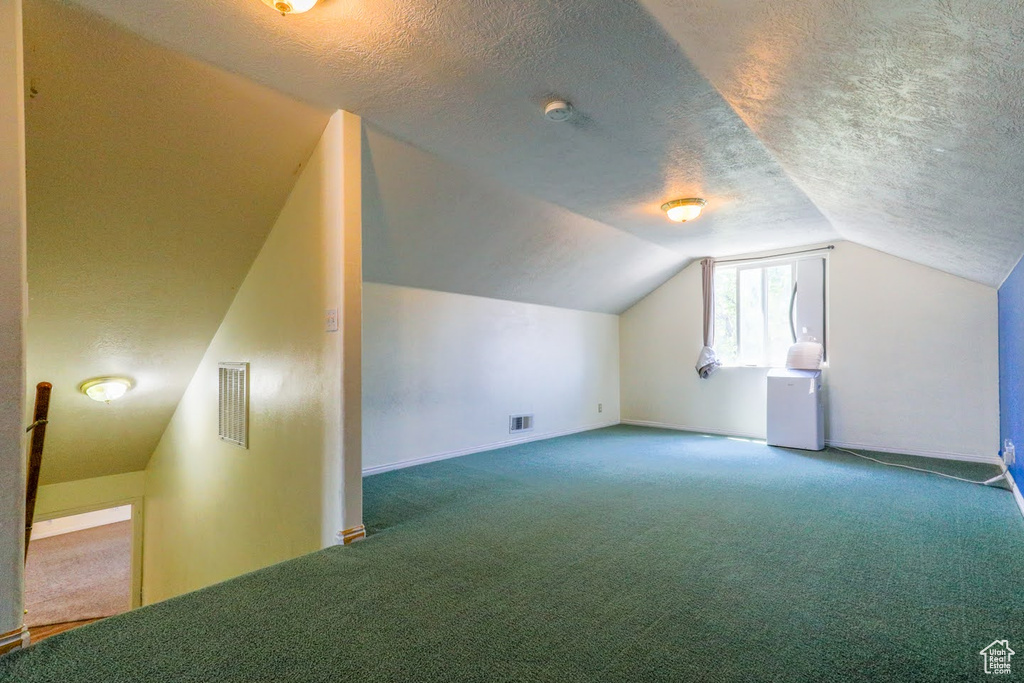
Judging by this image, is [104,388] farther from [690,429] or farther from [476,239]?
[690,429]

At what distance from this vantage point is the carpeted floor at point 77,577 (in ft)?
17.0

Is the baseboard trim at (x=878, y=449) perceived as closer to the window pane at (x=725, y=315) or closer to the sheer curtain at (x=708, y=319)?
the sheer curtain at (x=708, y=319)

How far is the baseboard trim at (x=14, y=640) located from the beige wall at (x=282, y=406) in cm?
118

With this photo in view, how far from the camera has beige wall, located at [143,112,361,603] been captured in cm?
260

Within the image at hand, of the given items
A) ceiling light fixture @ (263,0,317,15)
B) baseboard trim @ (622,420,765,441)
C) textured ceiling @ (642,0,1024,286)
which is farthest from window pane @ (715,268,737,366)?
ceiling light fixture @ (263,0,317,15)

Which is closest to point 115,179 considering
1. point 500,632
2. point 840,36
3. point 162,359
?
point 162,359

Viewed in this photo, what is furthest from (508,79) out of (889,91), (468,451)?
(468,451)

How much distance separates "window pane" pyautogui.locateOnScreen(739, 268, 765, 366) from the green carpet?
2676mm

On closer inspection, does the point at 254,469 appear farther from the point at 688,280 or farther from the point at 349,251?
the point at 688,280

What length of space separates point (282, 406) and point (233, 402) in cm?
71

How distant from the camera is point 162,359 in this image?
358 centimetres

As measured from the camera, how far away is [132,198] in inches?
100.0

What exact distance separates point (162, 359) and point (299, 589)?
2.46 meters

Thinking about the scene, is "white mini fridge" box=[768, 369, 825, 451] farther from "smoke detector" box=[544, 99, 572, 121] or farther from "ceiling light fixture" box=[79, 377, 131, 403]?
"ceiling light fixture" box=[79, 377, 131, 403]
